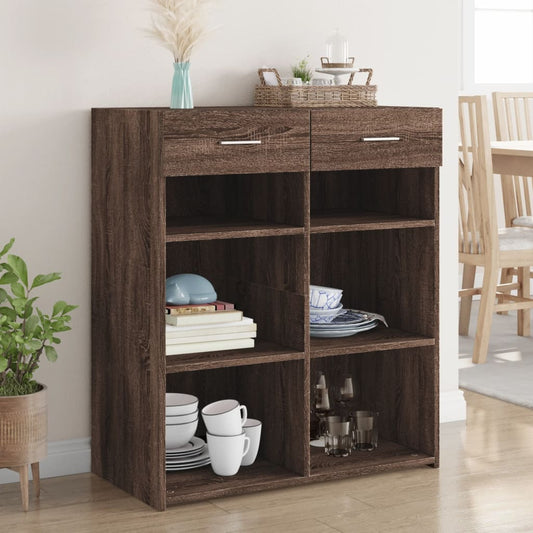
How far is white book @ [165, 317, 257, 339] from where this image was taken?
292 cm

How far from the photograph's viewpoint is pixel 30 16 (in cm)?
308

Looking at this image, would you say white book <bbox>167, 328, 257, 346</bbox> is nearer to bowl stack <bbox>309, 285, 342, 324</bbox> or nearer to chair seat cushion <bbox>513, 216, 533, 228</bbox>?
bowl stack <bbox>309, 285, 342, 324</bbox>

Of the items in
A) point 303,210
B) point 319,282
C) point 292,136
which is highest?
point 292,136

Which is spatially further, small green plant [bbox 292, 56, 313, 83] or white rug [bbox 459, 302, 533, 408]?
white rug [bbox 459, 302, 533, 408]

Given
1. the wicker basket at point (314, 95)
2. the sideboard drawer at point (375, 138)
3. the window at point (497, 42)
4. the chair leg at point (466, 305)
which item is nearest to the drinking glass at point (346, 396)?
the sideboard drawer at point (375, 138)

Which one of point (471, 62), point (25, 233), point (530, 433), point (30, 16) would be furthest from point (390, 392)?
point (471, 62)

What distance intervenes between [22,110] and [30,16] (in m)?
0.25

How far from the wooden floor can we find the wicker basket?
106 cm

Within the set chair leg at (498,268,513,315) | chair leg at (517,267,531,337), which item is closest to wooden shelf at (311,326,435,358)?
chair leg at (517,267,531,337)

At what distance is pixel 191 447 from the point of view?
10.5 feet

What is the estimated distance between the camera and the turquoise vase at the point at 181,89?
9.97 feet

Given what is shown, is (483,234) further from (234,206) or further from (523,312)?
(234,206)

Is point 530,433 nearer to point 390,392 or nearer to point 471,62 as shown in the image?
point 390,392

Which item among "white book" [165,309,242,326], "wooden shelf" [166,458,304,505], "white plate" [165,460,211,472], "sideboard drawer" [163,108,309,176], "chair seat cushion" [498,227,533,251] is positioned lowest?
"wooden shelf" [166,458,304,505]
